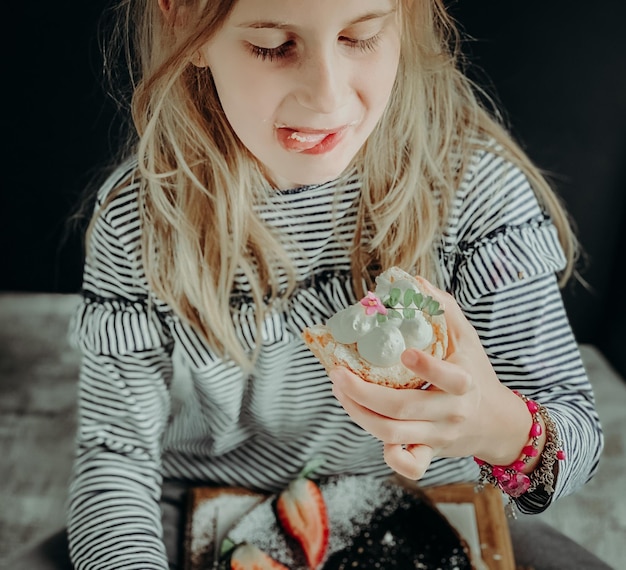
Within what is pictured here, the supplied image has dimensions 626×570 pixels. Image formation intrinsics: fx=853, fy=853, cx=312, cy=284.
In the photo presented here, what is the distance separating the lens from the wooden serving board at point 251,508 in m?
0.96

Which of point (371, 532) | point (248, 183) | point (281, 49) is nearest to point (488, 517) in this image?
point (371, 532)

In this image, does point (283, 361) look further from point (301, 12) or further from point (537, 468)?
point (301, 12)

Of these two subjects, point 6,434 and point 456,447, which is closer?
point 456,447

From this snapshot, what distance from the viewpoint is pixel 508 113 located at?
1.16 metres

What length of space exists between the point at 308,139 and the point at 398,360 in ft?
0.71

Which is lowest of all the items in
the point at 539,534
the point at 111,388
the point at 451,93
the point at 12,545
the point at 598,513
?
the point at 12,545

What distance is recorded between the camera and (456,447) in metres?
0.76

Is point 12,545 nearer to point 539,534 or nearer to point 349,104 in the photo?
point 539,534

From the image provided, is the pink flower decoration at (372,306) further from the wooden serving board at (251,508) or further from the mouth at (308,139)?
the wooden serving board at (251,508)

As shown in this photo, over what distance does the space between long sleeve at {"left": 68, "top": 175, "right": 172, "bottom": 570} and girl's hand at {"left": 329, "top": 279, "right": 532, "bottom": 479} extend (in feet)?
1.13

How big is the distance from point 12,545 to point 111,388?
0.42m

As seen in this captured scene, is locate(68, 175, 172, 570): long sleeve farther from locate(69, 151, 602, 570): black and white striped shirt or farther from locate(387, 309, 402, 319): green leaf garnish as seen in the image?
locate(387, 309, 402, 319): green leaf garnish

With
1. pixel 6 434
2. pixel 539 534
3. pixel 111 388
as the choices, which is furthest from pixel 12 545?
pixel 539 534

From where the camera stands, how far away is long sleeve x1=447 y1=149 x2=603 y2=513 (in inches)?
35.2
